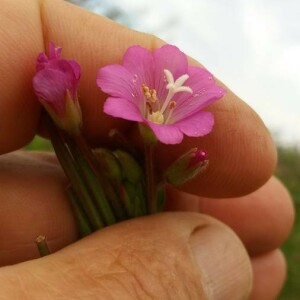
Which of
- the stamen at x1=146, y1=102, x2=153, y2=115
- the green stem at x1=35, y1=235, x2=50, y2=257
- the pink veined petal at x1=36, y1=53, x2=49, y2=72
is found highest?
the pink veined petal at x1=36, y1=53, x2=49, y2=72

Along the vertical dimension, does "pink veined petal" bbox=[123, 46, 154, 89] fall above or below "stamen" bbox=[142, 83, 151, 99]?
above

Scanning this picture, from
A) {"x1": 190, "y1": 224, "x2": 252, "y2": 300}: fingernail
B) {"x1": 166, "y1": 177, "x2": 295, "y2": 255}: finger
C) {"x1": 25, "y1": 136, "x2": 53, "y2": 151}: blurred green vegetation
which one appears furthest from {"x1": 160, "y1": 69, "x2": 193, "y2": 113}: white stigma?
{"x1": 25, "y1": 136, "x2": 53, "y2": 151}: blurred green vegetation

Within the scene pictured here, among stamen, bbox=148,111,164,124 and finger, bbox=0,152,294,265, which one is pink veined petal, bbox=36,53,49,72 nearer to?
stamen, bbox=148,111,164,124

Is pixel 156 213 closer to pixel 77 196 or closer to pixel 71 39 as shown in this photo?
pixel 77 196

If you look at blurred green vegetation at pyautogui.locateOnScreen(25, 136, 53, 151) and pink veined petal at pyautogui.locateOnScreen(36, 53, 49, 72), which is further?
blurred green vegetation at pyautogui.locateOnScreen(25, 136, 53, 151)

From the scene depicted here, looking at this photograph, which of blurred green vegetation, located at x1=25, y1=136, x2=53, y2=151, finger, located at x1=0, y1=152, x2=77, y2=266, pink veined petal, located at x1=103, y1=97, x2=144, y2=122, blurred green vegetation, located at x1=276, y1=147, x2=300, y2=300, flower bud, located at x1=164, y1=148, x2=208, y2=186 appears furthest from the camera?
blurred green vegetation, located at x1=25, y1=136, x2=53, y2=151

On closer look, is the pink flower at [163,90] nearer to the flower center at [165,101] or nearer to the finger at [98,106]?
the flower center at [165,101]

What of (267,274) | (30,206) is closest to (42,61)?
(30,206)

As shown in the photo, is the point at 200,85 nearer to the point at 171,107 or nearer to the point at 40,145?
the point at 171,107
